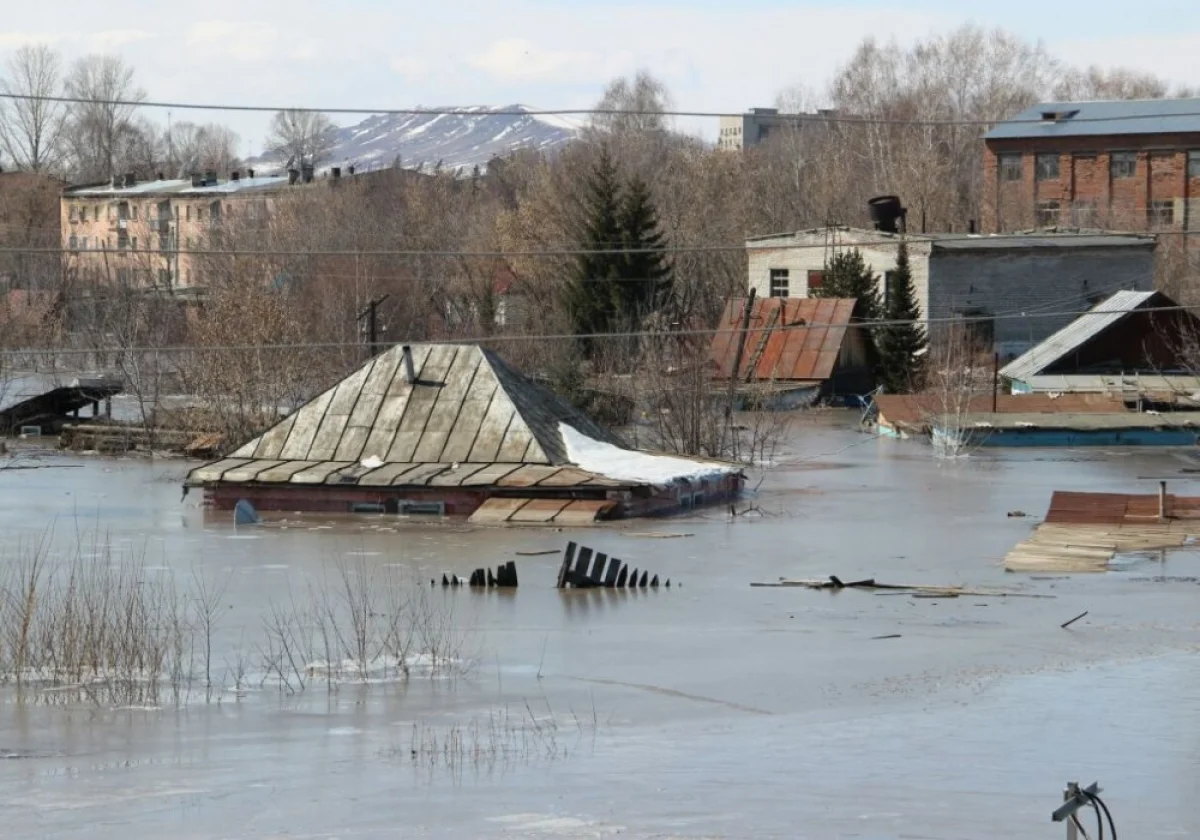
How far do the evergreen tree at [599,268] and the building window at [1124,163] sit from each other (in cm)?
2468

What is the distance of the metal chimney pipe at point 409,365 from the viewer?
3450 centimetres

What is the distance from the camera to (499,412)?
3325 cm

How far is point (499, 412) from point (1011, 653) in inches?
624

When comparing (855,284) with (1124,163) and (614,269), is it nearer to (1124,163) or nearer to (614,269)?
(614,269)

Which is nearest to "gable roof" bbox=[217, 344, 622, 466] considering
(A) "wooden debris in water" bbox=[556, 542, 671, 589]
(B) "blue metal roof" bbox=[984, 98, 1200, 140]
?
(A) "wooden debris in water" bbox=[556, 542, 671, 589]

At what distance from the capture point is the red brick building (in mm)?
73625

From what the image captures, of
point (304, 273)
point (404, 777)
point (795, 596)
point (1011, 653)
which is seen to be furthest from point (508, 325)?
point (404, 777)

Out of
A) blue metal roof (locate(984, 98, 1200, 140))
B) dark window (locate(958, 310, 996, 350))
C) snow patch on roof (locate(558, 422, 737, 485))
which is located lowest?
snow patch on roof (locate(558, 422, 737, 485))

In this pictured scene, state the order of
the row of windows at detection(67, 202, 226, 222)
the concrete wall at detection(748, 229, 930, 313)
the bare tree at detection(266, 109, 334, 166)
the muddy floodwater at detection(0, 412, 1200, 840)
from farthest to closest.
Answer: the bare tree at detection(266, 109, 334, 166) < the row of windows at detection(67, 202, 226, 222) < the concrete wall at detection(748, 229, 930, 313) < the muddy floodwater at detection(0, 412, 1200, 840)

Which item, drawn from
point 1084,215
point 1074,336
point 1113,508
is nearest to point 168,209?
→ point 1084,215

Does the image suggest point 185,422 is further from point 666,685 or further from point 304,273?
point 666,685

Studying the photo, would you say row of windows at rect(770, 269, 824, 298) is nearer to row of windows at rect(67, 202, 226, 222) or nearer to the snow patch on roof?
the snow patch on roof

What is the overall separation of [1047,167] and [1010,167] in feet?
4.92

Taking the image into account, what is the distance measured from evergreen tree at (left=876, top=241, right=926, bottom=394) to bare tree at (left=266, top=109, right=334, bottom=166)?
358 ft
